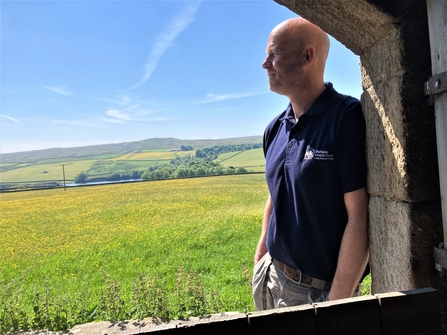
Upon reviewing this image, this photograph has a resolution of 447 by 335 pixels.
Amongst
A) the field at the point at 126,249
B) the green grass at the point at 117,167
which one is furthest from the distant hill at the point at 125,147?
the field at the point at 126,249

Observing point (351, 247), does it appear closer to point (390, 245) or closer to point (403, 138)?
point (390, 245)

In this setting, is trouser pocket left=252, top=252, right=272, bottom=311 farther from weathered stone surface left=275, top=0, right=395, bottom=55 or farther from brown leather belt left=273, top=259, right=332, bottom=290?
weathered stone surface left=275, top=0, right=395, bottom=55

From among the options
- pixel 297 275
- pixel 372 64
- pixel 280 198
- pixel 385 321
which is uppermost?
pixel 372 64

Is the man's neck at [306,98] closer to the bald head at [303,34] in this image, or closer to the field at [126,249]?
the bald head at [303,34]

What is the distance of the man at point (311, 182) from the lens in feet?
5.99

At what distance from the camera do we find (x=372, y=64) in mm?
1833

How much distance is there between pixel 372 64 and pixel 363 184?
0.67 m

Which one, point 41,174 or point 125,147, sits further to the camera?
point 125,147

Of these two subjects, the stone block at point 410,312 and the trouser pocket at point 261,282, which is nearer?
the stone block at point 410,312

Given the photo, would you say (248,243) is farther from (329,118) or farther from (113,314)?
(329,118)

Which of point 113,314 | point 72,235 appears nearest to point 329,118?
point 113,314

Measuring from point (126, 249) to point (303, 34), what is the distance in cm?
912

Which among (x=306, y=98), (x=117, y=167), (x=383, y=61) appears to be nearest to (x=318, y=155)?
(x=306, y=98)

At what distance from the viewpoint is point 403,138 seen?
154 centimetres
